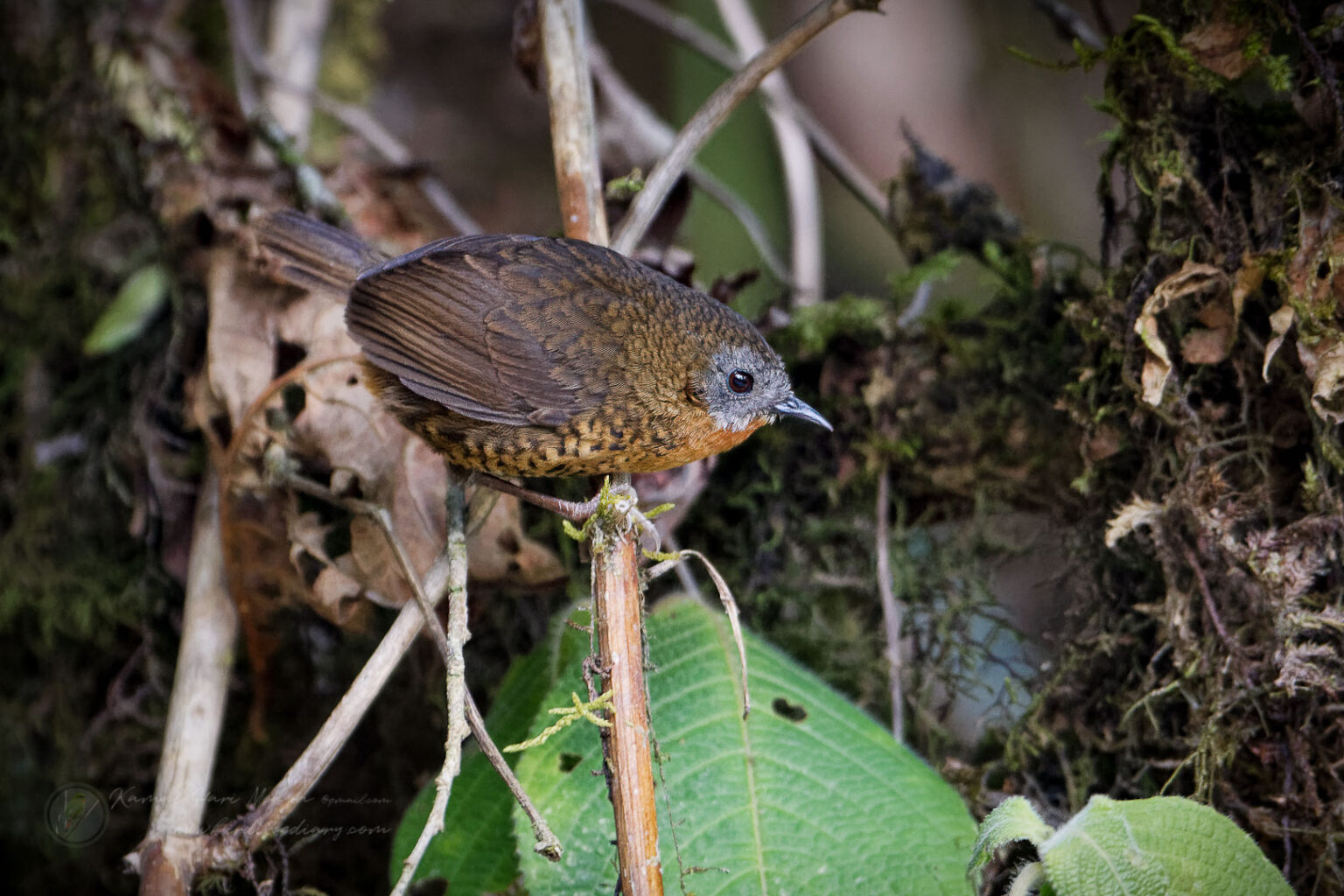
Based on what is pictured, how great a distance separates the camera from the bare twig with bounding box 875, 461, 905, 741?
8.03 feet

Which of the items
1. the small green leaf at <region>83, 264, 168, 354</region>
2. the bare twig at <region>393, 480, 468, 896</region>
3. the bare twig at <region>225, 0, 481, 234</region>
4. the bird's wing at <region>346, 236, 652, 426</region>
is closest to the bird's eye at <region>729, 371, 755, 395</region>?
the bird's wing at <region>346, 236, 652, 426</region>

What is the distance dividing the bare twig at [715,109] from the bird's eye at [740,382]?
1.27ft

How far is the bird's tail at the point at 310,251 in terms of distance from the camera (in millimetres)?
2465

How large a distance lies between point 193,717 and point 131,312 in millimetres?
1347

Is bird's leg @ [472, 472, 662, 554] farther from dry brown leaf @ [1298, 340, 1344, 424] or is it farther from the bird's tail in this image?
dry brown leaf @ [1298, 340, 1344, 424]

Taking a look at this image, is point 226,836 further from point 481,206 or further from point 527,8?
point 481,206

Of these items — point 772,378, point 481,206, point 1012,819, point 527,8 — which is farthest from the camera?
point 481,206

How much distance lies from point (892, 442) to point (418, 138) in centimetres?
463

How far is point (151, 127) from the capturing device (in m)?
3.38

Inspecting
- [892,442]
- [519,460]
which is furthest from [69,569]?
[892,442]

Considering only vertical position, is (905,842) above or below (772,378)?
below

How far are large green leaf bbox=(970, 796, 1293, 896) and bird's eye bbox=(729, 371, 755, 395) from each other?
3.35ft

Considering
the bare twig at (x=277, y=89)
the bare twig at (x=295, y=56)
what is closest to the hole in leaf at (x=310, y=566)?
the bare twig at (x=277, y=89)

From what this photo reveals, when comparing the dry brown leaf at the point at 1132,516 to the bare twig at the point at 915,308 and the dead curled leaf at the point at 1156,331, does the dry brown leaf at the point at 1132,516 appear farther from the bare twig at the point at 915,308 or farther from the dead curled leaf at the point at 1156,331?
the bare twig at the point at 915,308
